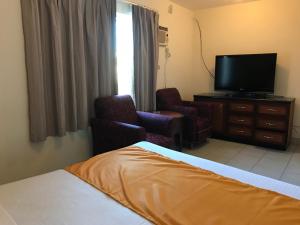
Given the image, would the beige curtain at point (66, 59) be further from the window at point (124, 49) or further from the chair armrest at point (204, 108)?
the chair armrest at point (204, 108)

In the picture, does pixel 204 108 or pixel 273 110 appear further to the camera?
pixel 204 108

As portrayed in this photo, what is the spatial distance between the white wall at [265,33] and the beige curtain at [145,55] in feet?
4.89

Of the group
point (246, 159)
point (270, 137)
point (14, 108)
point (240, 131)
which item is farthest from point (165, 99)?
point (14, 108)

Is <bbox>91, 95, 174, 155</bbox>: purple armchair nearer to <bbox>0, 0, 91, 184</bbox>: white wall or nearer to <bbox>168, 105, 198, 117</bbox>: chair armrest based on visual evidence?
<bbox>0, 0, 91, 184</bbox>: white wall

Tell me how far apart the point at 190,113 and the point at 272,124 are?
133 cm

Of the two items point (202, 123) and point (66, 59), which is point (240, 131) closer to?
point (202, 123)

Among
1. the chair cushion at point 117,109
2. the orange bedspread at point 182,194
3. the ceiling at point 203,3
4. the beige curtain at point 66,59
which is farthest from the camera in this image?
the ceiling at point 203,3

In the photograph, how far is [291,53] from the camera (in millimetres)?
3898

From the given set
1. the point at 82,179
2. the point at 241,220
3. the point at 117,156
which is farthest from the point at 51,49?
the point at 241,220

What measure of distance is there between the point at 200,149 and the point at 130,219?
114 inches

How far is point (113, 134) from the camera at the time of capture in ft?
8.61

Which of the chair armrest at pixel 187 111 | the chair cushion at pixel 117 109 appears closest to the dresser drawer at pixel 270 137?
the chair armrest at pixel 187 111

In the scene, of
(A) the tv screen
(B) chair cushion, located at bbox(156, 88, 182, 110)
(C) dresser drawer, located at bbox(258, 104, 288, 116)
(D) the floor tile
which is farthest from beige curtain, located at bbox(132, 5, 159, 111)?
(C) dresser drawer, located at bbox(258, 104, 288, 116)

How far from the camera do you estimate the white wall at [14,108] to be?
2.12 m
